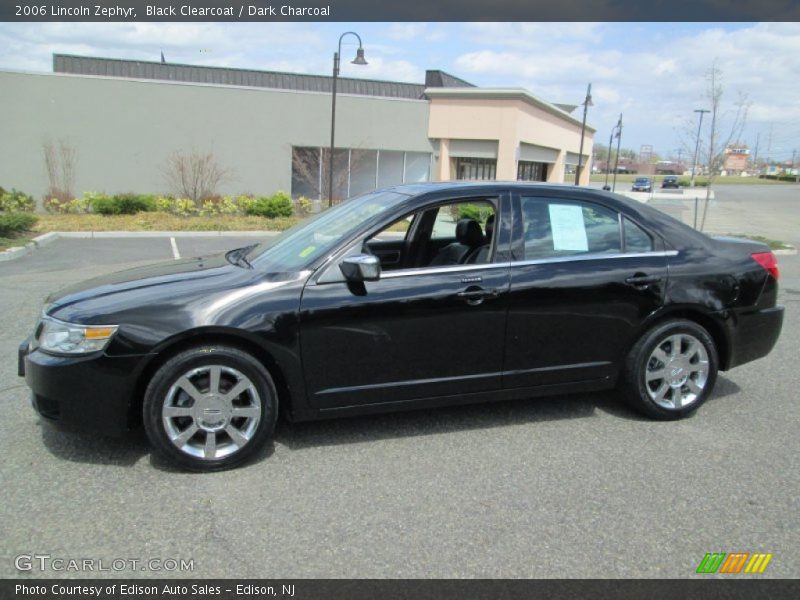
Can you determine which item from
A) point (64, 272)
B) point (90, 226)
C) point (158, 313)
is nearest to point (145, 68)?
point (90, 226)

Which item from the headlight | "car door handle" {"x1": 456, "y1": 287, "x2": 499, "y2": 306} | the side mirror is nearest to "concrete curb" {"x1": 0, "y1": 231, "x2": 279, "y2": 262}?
the headlight

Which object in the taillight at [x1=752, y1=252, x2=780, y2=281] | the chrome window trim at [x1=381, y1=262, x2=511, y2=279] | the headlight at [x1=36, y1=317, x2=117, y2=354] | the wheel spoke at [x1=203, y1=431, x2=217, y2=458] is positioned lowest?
the wheel spoke at [x1=203, y1=431, x2=217, y2=458]

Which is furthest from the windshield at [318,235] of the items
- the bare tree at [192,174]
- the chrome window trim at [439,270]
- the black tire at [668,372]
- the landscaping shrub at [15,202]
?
the bare tree at [192,174]

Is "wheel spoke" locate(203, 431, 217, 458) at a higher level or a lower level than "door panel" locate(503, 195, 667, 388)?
lower

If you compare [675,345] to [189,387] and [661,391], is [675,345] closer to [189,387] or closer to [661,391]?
[661,391]

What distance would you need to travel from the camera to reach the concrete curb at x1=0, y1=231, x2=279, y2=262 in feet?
40.0

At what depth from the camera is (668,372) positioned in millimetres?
4445

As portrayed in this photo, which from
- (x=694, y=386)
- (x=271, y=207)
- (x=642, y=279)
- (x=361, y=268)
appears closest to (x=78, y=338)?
(x=361, y=268)

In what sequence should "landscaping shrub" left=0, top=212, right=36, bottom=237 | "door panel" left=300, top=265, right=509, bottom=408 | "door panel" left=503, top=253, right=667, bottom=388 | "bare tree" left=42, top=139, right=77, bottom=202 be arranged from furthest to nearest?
"bare tree" left=42, top=139, right=77, bottom=202 → "landscaping shrub" left=0, top=212, right=36, bottom=237 → "door panel" left=503, top=253, right=667, bottom=388 → "door panel" left=300, top=265, right=509, bottom=408

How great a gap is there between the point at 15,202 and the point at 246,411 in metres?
18.8

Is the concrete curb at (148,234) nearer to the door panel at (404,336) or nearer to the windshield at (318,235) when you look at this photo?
the windshield at (318,235)

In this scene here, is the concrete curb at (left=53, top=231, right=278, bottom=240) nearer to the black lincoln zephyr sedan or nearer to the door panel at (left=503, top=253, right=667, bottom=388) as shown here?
the black lincoln zephyr sedan

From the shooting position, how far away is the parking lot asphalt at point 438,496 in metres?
2.84

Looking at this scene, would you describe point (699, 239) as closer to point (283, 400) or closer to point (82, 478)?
point (283, 400)
